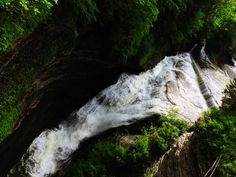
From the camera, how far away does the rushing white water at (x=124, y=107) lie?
714 centimetres

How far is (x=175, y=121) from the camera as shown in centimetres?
689

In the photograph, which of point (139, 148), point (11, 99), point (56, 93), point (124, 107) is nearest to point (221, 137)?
point (139, 148)

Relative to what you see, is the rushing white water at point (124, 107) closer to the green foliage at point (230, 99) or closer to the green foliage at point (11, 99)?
the green foliage at point (230, 99)

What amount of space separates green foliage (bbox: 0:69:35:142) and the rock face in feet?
1.37

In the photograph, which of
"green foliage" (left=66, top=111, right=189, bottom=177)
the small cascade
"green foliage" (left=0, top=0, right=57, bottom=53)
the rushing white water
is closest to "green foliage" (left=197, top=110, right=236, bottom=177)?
"green foliage" (left=66, top=111, right=189, bottom=177)

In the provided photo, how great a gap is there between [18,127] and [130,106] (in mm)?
2505

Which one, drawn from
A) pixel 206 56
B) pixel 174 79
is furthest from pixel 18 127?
pixel 206 56

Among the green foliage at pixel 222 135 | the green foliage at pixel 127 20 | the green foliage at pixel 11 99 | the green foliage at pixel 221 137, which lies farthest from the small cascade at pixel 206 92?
the green foliage at pixel 11 99

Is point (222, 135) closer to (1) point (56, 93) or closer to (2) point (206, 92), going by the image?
(1) point (56, 93)

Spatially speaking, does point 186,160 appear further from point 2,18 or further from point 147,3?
point 2,18

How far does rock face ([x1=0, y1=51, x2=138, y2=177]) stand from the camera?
6.63 meters

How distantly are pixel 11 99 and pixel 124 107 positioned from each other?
3.01 metres

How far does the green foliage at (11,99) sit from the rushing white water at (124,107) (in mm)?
1476

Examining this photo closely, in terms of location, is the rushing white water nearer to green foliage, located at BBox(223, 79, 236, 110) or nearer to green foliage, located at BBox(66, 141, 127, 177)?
green foliage, located at BBox(66, 141, 127, 177)
